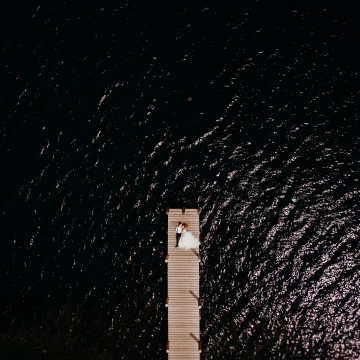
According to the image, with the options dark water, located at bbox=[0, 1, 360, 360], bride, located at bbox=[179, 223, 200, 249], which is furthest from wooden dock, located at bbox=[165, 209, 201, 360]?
dark water, located at bbox=[0, 1, 360, 360]

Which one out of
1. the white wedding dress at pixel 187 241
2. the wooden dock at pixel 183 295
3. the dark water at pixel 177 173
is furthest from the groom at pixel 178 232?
the dark water at pixel 177 173

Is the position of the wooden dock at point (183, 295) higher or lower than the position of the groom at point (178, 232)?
lower

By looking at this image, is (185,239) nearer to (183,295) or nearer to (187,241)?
(187,241)

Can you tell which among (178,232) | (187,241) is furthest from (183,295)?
(178,232)

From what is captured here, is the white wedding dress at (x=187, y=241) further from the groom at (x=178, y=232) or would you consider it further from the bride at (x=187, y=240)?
the groom at (x=178, y=232)

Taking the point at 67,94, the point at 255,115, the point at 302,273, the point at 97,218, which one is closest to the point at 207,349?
the point at 302,273

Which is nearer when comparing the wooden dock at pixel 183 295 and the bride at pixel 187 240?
the wooden dock at pixel 183 295
